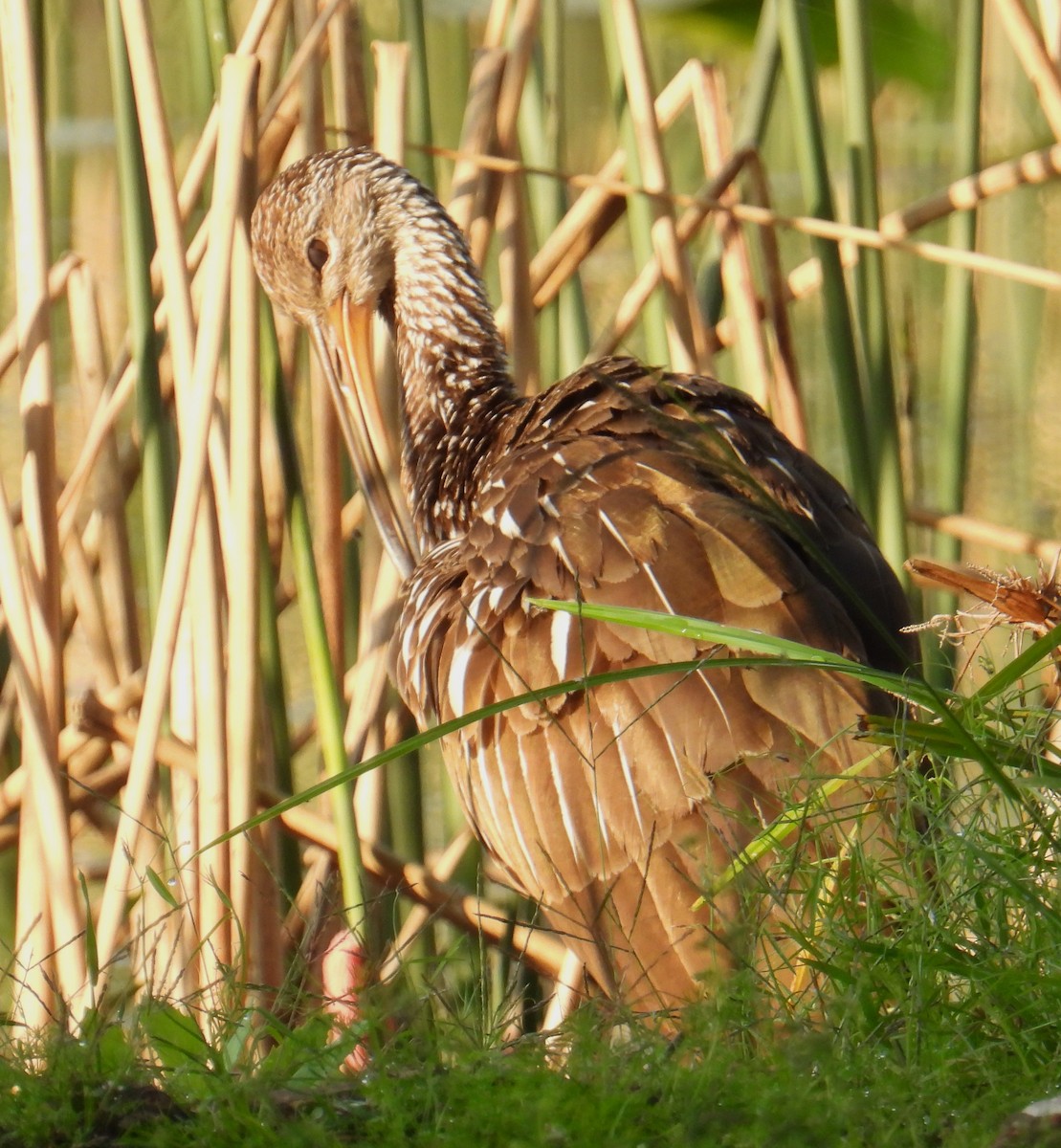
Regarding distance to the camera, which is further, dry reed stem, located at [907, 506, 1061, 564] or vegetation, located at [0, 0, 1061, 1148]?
dry reed stem, located at [907, 506, 1061, 564]

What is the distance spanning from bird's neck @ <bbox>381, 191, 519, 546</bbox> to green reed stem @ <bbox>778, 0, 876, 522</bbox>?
667 mm

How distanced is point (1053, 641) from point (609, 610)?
0.45 meters

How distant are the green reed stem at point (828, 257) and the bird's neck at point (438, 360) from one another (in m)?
0.67

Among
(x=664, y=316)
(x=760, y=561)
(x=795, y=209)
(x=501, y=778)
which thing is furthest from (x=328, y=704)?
(x=795, y=209)

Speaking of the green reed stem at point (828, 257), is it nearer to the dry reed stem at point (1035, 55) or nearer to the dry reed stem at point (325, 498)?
the dry reed stem at point (1035, 55)

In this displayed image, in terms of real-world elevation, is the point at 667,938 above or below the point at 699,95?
below

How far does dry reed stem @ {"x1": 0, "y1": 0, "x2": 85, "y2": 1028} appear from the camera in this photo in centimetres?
259

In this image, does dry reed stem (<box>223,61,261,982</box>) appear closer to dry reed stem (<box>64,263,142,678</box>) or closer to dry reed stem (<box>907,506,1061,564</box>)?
dry reed stem (<box>64,263,142,678</box>)

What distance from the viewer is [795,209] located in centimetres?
726

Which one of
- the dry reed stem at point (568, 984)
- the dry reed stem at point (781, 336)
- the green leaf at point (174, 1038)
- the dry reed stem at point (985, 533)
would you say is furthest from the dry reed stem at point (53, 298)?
the green leaf at point (174, 1038)

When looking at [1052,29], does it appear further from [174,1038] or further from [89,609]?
[174,1038]

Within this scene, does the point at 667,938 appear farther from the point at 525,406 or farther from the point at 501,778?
the point at 525,406

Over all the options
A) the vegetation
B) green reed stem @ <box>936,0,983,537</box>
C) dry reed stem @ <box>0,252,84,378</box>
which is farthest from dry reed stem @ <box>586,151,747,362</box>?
dry reed stem @ <box>0,252,84,378</box>

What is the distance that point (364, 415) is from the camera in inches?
129
